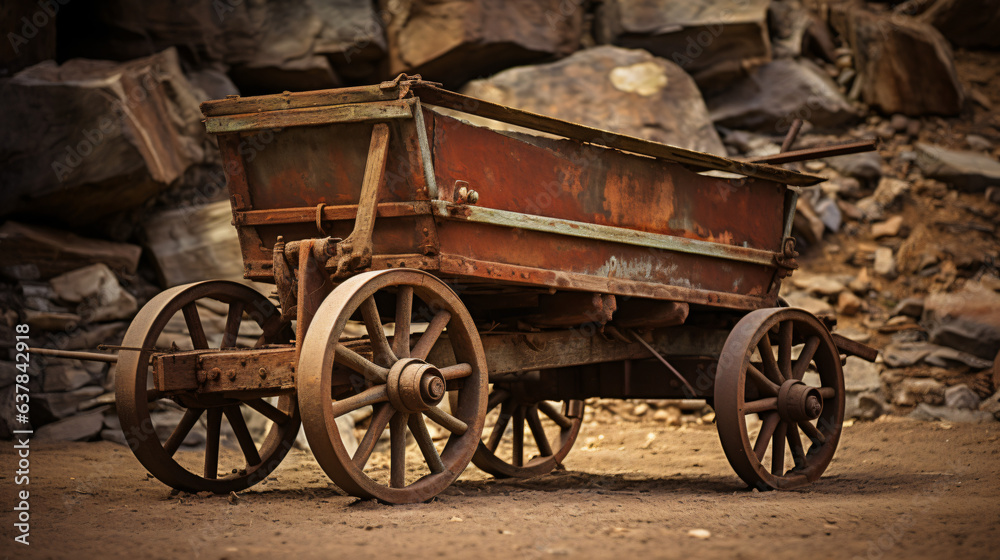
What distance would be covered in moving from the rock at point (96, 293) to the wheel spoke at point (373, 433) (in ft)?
14.0

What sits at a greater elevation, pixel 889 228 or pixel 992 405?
pixel 889 228

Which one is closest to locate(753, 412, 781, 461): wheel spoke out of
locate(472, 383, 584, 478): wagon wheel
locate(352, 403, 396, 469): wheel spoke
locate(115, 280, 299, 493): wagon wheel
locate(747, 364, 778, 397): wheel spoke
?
locate(747, 364, 778, 397): wheel spoke

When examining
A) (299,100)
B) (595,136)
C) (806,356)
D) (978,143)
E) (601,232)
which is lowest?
(806,356)

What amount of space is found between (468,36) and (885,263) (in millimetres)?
4980

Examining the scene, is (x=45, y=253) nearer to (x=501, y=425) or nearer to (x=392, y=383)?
(x=501, y=425)

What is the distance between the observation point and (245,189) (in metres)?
4.07

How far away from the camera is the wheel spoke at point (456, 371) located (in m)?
3.61

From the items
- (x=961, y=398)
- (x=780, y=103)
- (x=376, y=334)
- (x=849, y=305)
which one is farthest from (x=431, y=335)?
(x=780, y=103)

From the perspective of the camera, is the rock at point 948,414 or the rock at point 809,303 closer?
the rock at point 948,414

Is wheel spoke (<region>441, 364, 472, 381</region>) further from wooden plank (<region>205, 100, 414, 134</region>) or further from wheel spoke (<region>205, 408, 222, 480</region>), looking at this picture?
wheel spoke (<region>205, 408, 222, 480</region>)

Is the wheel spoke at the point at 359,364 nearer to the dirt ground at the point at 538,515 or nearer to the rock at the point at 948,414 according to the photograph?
the dirt ground at the point at 538,515

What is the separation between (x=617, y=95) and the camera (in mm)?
Answer: 9336

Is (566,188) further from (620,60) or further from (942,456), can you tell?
(620,60)

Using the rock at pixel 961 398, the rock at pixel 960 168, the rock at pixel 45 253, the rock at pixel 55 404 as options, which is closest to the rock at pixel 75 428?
the rock at pixel 55 404
